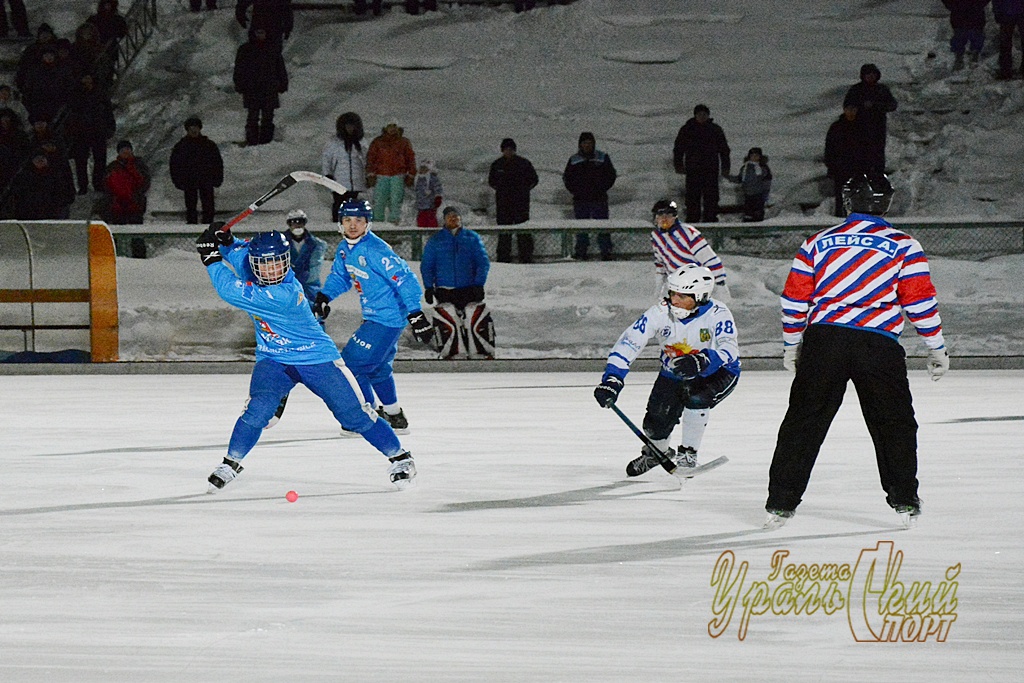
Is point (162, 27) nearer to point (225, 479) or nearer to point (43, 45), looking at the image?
point (43, 45)

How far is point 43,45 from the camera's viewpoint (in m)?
19.9

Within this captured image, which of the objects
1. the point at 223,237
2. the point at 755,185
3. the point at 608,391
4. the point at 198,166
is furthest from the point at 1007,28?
the point at 223,237

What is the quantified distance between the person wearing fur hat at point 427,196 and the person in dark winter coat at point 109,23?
6.08 metres

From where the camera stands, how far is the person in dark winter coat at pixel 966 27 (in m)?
21.4

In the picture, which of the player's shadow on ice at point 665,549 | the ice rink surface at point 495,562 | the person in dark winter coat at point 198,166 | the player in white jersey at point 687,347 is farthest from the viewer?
the person in dark winter coat at point 198,166

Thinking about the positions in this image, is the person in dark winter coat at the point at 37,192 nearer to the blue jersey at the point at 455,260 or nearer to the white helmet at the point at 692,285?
the blue jersey at the point at 455,260

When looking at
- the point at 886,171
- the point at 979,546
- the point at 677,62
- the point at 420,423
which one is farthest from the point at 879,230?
the point at 677,62

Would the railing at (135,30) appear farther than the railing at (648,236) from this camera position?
Yes

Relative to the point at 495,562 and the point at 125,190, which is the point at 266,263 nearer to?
the point at 495,562

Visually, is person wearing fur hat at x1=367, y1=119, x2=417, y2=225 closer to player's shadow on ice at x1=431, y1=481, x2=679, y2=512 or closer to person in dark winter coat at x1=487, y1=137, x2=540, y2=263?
person in dark winter coat at x1=487, y1=137, x2=540, y2=263

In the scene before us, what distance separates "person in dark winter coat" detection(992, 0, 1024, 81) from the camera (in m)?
20.3

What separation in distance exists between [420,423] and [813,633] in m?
6.32

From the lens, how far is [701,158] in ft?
61.7

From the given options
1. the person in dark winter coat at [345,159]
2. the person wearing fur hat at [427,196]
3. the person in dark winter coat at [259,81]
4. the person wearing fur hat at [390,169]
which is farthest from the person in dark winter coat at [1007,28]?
the person in dark winter coat at [259,81]
